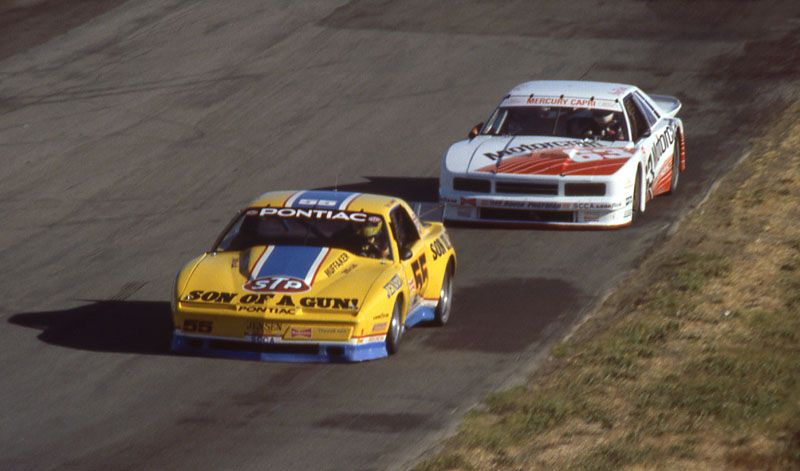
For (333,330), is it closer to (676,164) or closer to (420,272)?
(420,272)

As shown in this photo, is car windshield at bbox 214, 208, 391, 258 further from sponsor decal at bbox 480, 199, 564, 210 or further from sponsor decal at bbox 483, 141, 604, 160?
sponsor decal at bbox 483, 141, 604, 160

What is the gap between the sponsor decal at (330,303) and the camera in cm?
996

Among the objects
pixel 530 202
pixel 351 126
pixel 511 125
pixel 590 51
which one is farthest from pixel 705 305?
pixel 590 51

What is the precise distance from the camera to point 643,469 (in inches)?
311

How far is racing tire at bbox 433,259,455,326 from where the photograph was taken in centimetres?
1152

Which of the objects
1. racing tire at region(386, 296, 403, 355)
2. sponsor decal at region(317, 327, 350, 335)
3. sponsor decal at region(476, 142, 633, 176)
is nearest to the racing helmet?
sponsor decal at region(476, 142, 633, 176)

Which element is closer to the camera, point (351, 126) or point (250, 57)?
point (351, 126)

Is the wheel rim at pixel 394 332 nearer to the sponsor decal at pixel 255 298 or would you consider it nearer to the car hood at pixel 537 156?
the sponsor decal at pixel 255 298

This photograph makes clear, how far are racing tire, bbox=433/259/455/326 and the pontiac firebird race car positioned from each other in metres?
0.01

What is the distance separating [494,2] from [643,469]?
69.0 feet

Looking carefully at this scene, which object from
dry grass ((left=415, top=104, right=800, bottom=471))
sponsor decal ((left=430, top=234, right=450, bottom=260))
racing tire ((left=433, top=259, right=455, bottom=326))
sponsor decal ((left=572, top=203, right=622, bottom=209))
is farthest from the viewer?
sponsor decal ((left=572, top=203, right=622, bottom=209))

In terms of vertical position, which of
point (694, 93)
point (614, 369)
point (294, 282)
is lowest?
point (694, 93)

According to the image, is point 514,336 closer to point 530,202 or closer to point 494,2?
point 530,202

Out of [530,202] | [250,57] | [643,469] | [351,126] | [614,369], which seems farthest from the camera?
[250,57]
